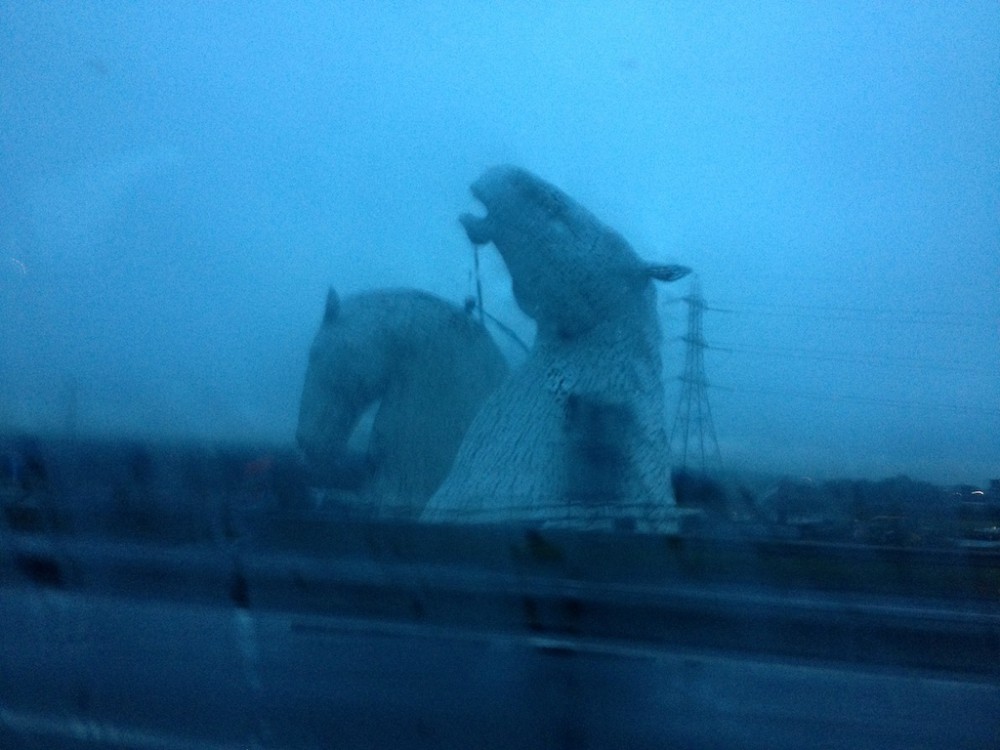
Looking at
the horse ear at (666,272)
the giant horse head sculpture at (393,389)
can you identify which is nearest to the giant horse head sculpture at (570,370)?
the horse ear at (666,272)

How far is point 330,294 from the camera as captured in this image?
19500mm

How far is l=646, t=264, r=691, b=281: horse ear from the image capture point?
18.0 m

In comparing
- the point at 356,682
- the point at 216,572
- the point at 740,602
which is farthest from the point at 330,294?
the point at 356,682

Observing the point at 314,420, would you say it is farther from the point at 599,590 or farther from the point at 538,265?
the point at 599,590

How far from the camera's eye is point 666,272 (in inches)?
718

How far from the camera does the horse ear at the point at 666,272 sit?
59.0 feet

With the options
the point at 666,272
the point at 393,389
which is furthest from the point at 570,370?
the point at 393,389

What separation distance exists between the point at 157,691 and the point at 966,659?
5.76 metres

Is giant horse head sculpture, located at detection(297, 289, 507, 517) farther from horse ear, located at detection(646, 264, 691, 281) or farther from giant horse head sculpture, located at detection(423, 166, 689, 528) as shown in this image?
horse ear, located at detection(646, 264, 691, 281)

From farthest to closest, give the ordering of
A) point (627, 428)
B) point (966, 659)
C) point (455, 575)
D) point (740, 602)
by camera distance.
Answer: point (627, 428) < point (455, 575) < point (740, 602) < point (966, 659)

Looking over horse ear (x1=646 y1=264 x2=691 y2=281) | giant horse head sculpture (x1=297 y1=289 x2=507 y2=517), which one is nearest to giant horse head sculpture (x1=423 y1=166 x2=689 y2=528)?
horse ear (x1=646 y1=264 x2=691 y2=281)

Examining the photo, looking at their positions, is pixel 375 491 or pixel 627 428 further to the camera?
pixel 375 491

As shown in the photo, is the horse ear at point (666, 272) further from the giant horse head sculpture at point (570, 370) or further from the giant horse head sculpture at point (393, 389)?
the giant horse head sculpture at point (393, 389)

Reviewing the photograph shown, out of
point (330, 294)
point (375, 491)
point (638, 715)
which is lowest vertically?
point (638, 715)
